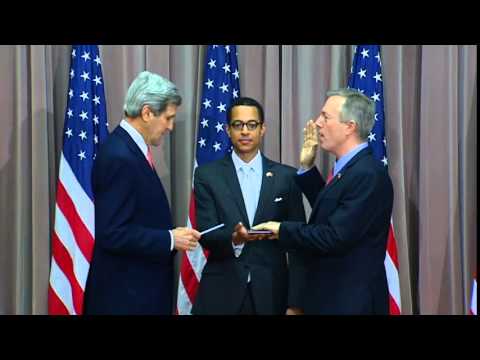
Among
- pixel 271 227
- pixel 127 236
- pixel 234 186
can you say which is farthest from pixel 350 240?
pixel 127 236

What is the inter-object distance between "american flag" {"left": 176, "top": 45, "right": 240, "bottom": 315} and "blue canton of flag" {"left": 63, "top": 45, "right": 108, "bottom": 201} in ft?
2.18

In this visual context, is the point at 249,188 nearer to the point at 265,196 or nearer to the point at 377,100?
the point at 265,196

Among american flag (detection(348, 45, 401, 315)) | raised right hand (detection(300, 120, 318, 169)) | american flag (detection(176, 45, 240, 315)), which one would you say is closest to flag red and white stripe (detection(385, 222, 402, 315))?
american flag (detection(348, 45, 401, 315))

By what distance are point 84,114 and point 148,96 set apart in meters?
1.44

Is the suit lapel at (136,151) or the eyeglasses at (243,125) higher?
the eyeglasses at (243,125)

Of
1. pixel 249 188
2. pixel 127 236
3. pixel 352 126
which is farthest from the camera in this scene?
pixel 249 188

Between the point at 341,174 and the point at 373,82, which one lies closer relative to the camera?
the point at 341,174

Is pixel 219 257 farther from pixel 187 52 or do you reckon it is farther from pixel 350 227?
pixel 187 52

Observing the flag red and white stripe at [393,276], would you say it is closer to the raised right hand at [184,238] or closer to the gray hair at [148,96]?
the raised right hand at [184,238]

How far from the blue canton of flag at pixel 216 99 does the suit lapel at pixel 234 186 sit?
656mm

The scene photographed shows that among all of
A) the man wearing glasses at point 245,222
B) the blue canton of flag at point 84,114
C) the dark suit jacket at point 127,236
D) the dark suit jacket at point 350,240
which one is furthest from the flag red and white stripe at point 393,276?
the blue canton of flag at point 84,114

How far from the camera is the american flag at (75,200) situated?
16.7 feet

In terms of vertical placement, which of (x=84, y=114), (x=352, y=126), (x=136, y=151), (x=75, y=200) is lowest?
(x=75, y=200)

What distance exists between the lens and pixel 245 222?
14.3ft
